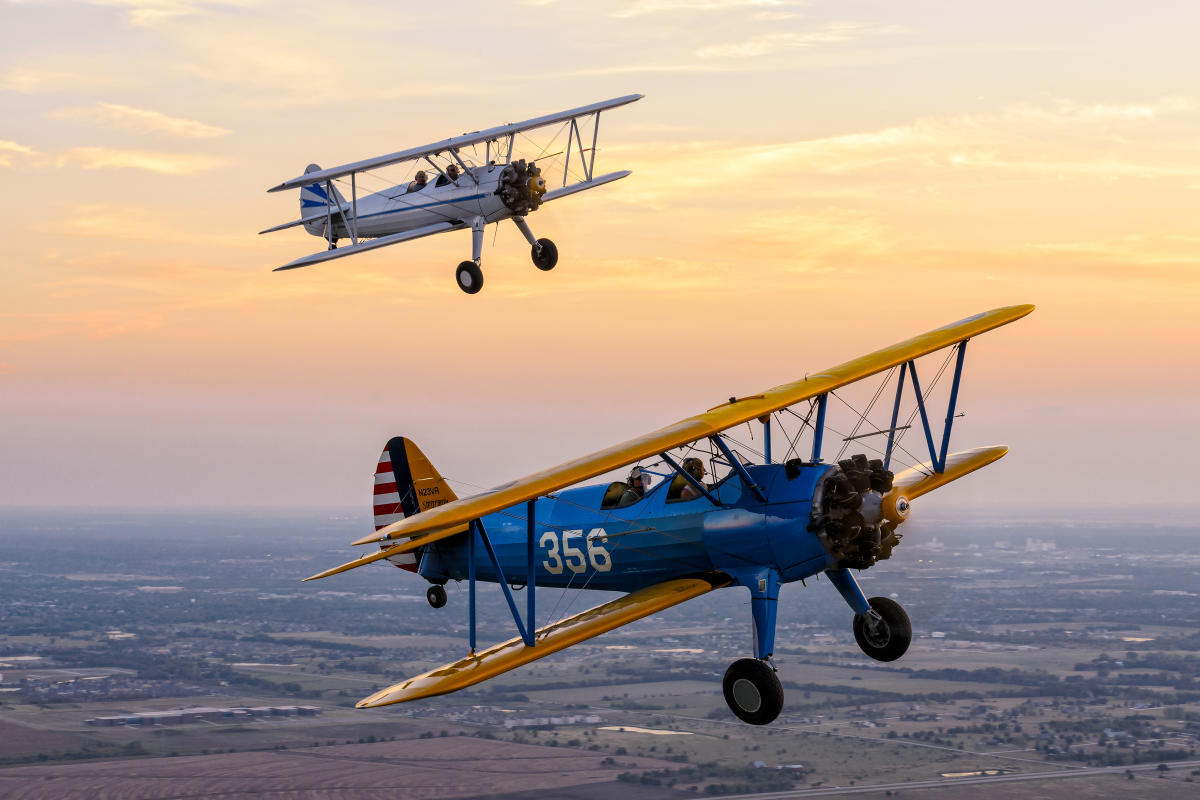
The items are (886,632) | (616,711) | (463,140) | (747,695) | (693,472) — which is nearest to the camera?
(747,695)

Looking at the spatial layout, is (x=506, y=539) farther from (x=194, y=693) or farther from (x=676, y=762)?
(x=194, y=693)

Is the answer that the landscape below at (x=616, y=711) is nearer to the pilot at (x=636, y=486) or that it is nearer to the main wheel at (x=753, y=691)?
the pilot at (x=636, y=486)

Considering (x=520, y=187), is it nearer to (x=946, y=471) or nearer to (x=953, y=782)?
(x=946, y=471)

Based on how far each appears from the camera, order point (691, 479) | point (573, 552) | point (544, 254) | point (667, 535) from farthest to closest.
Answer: point (544, 254) → point (573, 552) → point (667, 535) → point (691, 479)

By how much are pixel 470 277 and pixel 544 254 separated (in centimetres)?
231

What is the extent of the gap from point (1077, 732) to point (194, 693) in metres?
75.4

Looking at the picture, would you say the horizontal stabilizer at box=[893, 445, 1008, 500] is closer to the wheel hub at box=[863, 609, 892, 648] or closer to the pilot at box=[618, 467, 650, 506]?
the wheel hub at box=[863, 609, 892, 648]

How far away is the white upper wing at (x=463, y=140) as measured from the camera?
25.8 m

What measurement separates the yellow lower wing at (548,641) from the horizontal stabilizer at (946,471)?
4.74 m

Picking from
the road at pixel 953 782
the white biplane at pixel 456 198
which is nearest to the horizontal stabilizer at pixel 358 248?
the white biplane at pixel 456 198

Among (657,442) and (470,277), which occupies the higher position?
(470,277)

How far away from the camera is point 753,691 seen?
55.3 feet

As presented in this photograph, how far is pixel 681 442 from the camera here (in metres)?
16.8

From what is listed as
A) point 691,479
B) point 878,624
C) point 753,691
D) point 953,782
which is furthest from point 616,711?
point 753,691
